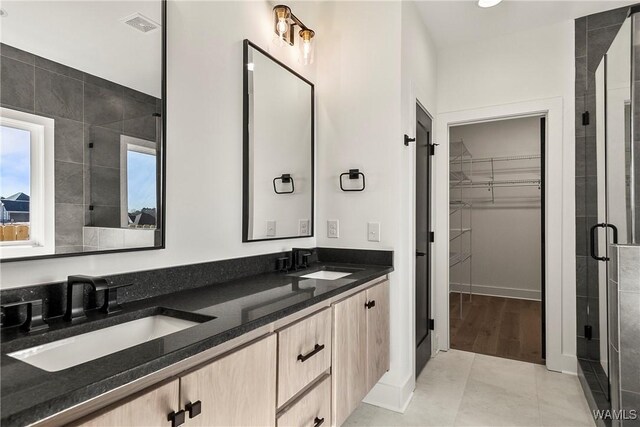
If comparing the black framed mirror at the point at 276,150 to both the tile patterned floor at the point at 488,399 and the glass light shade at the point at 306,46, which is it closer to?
the glass light shade at the point at 306,46

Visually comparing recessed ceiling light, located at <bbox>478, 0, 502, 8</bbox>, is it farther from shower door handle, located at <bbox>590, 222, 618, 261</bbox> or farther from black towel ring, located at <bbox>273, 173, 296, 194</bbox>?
black towel ring, located at <bbox>273, 173, 296, 194</bbox>

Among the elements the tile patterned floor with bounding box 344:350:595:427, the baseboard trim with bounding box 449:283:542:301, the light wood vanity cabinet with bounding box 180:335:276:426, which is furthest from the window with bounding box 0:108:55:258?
the baseboard trim with bounding box 449:283:542:301

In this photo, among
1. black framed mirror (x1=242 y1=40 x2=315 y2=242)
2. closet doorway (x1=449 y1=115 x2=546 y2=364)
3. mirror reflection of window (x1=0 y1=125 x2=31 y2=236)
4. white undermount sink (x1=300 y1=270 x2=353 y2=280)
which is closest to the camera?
mirror reflection of window (x1=0 y1=125 x2=31 y2=236)

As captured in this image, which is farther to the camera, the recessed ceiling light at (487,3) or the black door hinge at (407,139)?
the recessed ceiling light at (487,3)

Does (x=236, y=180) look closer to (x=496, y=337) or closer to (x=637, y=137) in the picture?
(x=637, y=137)

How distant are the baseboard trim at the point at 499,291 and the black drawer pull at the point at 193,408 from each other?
173 inches

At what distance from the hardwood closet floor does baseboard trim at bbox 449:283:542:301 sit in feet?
0.34

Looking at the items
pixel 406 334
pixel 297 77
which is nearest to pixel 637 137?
pixel 406 334

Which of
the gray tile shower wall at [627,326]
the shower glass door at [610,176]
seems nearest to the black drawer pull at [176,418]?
the gray tile shower wall at [627,326]

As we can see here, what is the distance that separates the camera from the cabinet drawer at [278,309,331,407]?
1277mm

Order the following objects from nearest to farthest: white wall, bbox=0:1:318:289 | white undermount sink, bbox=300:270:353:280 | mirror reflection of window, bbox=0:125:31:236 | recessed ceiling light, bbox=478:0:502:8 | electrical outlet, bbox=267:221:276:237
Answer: mirror reflection of window, bbox=0:125:31:236, white wall, bbox=0:1:318:289, electrical outlet, bbox=267:221:276:237, white undermount sink, bbox=300:270:353:280, recessed ceiling light, bbox=478:0:502:8

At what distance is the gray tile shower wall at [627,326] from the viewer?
1.68 meters

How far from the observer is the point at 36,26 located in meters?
1.09

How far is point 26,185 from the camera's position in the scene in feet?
3.40
